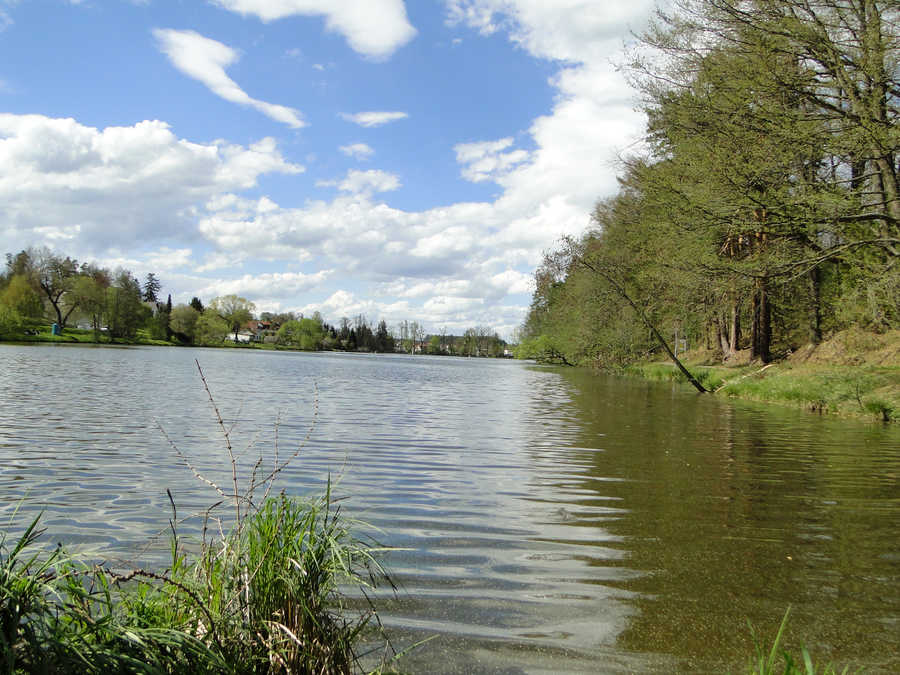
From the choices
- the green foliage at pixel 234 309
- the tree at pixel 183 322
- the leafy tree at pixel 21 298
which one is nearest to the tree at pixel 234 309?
the green foliage at pixel 234 309

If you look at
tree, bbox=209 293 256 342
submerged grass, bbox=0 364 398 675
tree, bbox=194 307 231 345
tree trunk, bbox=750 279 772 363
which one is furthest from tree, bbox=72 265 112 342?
submerged grass, bbox=0 364 398 675

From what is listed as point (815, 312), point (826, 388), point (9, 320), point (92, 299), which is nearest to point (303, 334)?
point (92, 299)

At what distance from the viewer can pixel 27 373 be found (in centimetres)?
2559

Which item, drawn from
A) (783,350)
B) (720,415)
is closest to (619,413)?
(720,415)

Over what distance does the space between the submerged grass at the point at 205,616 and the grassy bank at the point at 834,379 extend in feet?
57.5

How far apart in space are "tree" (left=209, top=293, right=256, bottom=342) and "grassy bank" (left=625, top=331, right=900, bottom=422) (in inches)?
5187

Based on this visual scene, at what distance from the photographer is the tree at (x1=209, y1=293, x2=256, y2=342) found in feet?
479

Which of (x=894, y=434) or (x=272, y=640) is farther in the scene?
(x=894, y=434)

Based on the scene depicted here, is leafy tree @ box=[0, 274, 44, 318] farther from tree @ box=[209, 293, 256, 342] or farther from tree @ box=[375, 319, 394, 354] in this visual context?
tree @ box=[375, 319, 394, 354]

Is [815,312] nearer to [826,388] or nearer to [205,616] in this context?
[826,388]

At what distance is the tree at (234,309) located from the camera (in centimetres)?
14612

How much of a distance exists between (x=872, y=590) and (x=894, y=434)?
1159 centimetres

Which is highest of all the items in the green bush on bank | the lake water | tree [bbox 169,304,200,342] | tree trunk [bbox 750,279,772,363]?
tree [bbox 169,304,200,342]

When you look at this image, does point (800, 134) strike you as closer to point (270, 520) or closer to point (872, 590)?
point (872, 590)
